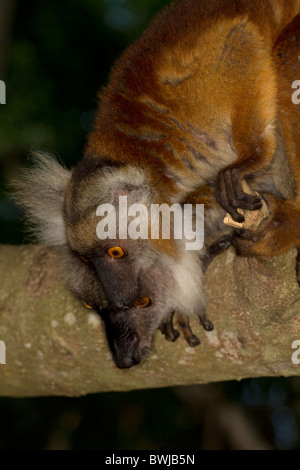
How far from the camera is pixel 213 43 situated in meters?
3.32

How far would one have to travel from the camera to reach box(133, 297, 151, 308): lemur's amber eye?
12.3 ft

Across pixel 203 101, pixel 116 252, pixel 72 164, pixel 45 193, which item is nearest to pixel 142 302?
pixel 116 252

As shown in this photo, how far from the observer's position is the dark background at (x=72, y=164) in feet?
21.4

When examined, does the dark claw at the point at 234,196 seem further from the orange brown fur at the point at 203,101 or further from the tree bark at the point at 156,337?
the tree bark at the point at 156,337

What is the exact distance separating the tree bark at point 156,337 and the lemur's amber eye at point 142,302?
295mm

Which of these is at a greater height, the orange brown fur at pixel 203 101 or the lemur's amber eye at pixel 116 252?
the orange brown fur at pixel 203 101

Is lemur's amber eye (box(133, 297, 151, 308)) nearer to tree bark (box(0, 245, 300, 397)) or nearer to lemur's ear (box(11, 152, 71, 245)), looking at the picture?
tree bark (box(0, 245, 300, 397))

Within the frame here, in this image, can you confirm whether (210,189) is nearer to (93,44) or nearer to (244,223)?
(244,223)

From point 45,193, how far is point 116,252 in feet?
2.93

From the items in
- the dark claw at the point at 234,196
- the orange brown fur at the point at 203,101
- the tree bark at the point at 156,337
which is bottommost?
the tree bark at the point at 156,337

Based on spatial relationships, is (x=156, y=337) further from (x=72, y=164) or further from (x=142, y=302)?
(x=72, y=164)

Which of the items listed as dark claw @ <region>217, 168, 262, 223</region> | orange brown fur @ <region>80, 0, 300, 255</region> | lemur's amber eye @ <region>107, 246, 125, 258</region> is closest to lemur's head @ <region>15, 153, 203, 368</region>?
lemur's amber eye @ <region>107, 246, 125, 258</region>

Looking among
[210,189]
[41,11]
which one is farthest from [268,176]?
[41,11]

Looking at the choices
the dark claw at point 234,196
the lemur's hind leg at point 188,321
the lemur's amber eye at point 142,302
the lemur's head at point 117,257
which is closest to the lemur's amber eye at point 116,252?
the lemur's head at point 117,257
